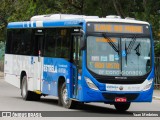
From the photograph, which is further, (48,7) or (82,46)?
(48,7)

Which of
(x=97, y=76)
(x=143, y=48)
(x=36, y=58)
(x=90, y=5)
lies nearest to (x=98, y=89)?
(x=97, y=76)

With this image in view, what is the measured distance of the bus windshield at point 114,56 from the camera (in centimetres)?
1852

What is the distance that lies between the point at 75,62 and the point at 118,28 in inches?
64.3

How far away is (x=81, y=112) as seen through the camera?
61.3 ft

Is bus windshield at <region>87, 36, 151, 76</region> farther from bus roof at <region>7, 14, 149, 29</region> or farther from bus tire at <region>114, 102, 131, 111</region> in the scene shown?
bus tire at <region>114, 102, 131, 111</region>

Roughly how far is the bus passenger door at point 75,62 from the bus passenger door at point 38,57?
138 inches

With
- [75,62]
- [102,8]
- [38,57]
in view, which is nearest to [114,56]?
[75,62]

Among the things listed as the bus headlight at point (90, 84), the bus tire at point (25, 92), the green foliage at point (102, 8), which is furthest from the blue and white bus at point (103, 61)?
the green foliage at point (102, 8)

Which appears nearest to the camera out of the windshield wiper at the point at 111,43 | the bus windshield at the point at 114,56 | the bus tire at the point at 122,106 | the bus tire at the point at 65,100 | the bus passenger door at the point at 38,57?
the bus windshield at the point at 114,56

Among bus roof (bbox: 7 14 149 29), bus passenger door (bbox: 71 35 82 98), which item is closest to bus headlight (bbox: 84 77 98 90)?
bus passenger door (bbox: 71 35 82 98)

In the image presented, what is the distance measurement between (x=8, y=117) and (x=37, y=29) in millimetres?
7397

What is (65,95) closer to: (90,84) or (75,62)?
(75,62)

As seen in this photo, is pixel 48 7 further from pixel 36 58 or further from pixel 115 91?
pixel 115 91

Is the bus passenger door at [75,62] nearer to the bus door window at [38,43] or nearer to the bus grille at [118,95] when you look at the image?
the bus grille at [118,95]
